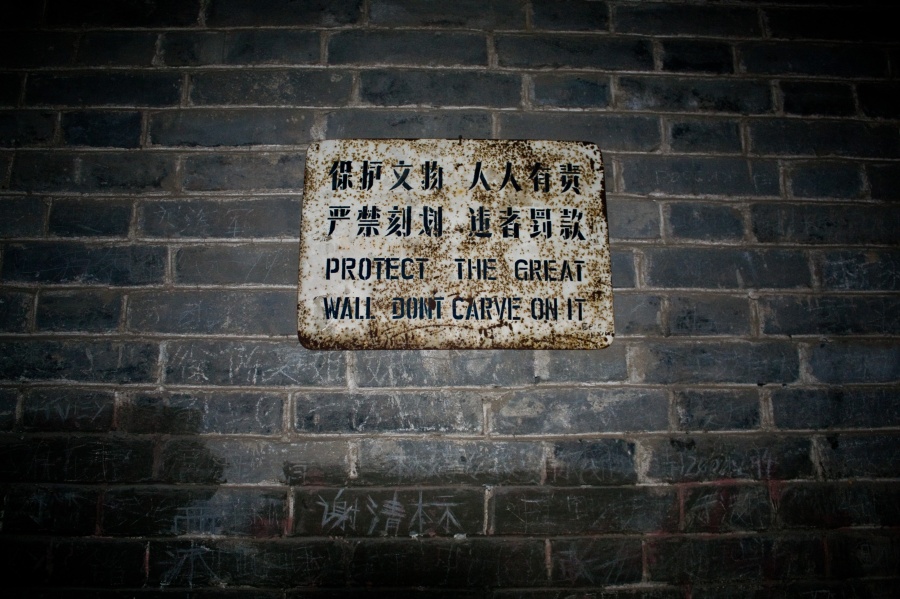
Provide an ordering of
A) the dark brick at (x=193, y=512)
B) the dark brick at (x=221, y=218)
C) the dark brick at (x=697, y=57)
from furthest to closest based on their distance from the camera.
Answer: the dark brick at (x=697, y=57) < the dark brick at (x=221, y=218) < the dark brick at (x=193, y=512)

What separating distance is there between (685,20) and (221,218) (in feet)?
4.49

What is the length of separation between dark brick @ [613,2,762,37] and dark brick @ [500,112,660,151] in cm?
28

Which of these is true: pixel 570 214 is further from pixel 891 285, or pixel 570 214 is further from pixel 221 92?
pixel 221 92

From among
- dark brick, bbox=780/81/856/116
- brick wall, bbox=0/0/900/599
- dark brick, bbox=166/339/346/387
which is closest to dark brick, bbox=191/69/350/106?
brick wall, bbox=0/0/900/599

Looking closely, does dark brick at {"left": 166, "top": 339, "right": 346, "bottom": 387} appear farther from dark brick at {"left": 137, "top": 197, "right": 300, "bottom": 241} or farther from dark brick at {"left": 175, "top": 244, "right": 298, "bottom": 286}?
dark brick at {"left": 137, "top": 197, "right": 300, "bottom": 241}

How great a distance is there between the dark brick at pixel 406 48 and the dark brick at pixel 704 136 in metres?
0.55

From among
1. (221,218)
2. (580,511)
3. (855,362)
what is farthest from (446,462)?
(855,362)

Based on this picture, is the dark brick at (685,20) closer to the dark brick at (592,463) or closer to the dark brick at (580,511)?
the dark brick at (592,463)

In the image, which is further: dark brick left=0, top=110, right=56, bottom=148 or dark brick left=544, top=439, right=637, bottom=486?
dark brick left=0, top=110, right=56, bottom=148

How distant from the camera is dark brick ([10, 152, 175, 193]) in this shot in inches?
45.0

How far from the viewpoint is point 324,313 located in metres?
1.06

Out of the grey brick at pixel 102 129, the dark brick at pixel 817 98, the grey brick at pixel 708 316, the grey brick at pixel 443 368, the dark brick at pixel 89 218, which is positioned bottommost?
the grey brick at pixel 443 368

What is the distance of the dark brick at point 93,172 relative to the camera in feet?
3.75

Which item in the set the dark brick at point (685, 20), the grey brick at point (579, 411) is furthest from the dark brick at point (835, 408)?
the dark brick at point (685, 20)
